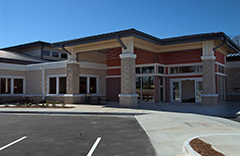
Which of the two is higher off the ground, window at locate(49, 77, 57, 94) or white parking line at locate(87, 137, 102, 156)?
window at locate(49, 77, 57, 94)

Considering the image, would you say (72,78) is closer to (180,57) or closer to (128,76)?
(128,76)

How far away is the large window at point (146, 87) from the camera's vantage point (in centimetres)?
2014

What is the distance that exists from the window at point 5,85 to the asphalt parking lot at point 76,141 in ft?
43.7

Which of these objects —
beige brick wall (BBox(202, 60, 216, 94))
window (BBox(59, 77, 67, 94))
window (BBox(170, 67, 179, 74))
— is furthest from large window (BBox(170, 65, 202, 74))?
window (BBox(59, 77, 67, 94))

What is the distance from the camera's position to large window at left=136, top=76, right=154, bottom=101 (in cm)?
2014

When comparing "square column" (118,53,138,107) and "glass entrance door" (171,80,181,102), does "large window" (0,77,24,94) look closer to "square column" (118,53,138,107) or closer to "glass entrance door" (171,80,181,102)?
"square column" (118,53,138,107)

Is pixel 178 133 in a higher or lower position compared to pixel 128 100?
lower

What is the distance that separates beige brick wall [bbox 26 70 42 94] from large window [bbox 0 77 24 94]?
2.11 feet

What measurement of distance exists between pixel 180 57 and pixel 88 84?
8446 mm

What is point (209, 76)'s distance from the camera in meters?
17.0

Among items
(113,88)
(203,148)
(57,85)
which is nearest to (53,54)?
(57,85)

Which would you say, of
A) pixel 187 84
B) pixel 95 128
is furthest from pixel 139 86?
pixel 95 128

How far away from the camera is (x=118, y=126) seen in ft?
32.0

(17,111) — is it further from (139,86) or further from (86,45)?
(139,86)
